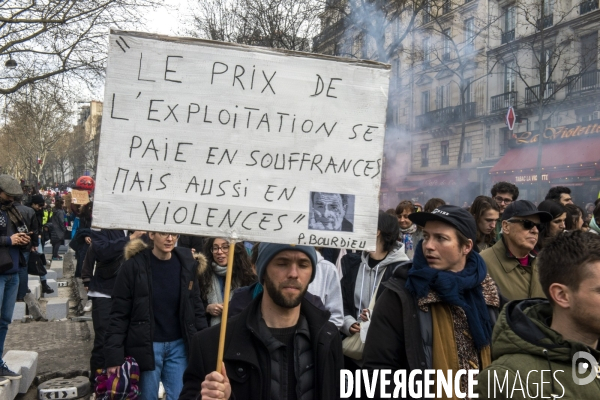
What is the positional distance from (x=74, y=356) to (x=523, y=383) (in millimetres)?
6699

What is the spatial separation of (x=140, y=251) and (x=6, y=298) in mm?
2456

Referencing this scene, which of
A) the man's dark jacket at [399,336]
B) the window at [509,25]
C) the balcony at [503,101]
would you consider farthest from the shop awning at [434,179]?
the man's dark jacket at [399,336]

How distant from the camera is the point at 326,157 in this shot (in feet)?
8.60

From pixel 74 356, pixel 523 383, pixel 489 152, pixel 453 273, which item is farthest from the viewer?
pixel 489 152

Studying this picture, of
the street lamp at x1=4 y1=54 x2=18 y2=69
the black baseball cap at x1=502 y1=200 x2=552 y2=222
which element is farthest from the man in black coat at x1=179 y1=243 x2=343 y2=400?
the street lamp at x1=4 y1=54 x2=18 y2=69

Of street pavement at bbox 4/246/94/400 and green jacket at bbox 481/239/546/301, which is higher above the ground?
green jacket at bbox 481/239/546/301

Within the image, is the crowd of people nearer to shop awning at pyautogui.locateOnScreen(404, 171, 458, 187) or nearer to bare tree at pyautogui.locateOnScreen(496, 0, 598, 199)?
bare tree at pyautogui.locateOnScreen(496, 0, 598, 199)

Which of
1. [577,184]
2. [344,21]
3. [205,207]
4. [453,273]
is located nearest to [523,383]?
[453,273]

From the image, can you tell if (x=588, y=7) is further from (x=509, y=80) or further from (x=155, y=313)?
(x=155, y=313)

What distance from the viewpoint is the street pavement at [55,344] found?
6.82 meters

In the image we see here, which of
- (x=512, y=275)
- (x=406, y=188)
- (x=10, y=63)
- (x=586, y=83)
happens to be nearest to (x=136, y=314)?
(x=512, y=275)

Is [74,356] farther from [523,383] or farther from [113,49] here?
[523,383]

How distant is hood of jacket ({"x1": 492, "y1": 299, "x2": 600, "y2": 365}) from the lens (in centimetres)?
202

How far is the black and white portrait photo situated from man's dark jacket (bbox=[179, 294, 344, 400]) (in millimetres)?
385
